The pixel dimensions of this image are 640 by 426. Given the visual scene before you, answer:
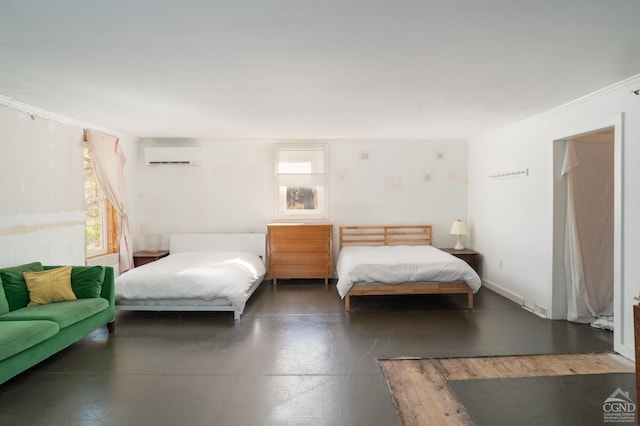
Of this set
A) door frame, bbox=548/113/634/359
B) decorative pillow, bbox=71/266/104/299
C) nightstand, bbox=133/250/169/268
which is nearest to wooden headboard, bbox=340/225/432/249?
door frame, bbox=548/113/634/359

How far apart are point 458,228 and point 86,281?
5359mm

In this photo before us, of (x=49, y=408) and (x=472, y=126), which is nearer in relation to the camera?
(x=49, y=408)

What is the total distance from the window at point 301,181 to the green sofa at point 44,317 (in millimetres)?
3134

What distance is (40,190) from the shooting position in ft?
12.9

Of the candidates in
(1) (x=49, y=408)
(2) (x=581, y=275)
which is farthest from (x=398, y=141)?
(1) (x=49, y=408)

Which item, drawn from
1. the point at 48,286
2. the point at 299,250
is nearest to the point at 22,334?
the point at 48,286

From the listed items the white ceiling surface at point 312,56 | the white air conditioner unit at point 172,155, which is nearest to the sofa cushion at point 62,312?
the white ceiling surface at point 312,56

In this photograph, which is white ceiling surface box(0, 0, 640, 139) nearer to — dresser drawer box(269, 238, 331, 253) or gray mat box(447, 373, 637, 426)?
dresser drawer box(269, 238, 331, 253)

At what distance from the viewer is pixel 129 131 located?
17.8 feet

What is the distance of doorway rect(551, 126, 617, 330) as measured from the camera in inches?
156

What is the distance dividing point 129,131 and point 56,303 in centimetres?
307

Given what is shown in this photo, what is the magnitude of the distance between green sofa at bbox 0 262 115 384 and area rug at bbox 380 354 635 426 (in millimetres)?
2867

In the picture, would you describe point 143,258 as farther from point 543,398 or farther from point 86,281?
point 543,398

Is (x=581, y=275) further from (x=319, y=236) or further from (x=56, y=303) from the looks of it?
(x=56, y=303)
